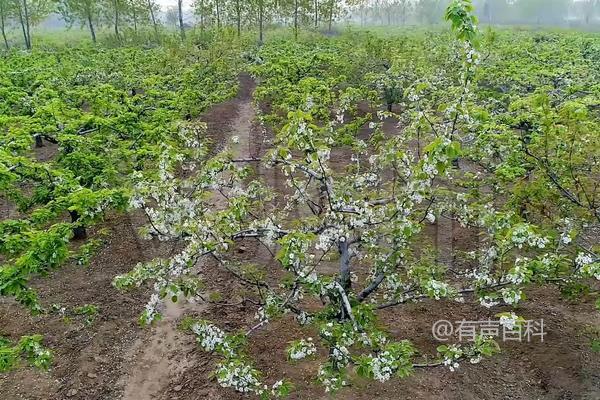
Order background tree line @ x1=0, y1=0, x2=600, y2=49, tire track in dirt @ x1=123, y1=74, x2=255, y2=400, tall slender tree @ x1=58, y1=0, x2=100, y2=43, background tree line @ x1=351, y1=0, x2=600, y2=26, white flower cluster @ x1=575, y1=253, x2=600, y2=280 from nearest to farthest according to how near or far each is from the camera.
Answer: white flower cluster @ x1=575, y1=253, x2=600, y2=280, tire track in dirt @ x1=123, y1=74, x2=255, y2=400, tall slender tree @ x1=58, y1=0, x2=100, y2=43, background tree line @ x1=0, y1=0, x2=600, y2=49, background tree line @ x1=351, y1=0, x2=600, y2=26

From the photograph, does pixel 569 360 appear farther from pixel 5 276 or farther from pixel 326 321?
pixel 5 276

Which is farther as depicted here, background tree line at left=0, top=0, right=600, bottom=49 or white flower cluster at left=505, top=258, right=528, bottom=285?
background tree line at left=0, top=0, right=600, bottom=49

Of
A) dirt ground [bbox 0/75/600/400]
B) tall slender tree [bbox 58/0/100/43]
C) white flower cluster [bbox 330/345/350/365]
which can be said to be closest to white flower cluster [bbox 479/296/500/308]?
white flower cluster [bbox 330/345/350/365]

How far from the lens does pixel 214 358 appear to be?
792cm

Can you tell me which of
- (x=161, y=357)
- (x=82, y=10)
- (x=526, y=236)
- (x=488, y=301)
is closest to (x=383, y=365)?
(x=488, y=301)

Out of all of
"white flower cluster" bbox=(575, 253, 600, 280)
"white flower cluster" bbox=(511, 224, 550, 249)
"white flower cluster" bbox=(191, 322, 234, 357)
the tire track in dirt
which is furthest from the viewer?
the tire track in dirt

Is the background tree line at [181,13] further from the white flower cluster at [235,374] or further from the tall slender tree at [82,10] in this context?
the white flower cluster at [235,374]

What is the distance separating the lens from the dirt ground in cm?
735

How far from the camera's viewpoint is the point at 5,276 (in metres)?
6.02

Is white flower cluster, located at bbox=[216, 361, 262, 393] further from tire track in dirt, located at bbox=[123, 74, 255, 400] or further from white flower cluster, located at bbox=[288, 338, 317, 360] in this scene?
tire track in dirt, located at bbox=[123, 74, 255, 400]

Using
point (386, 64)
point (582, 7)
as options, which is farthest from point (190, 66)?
point (582, 7)

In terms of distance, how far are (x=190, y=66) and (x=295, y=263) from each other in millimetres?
18948

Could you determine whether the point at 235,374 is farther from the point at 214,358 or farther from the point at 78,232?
the point at 78,232

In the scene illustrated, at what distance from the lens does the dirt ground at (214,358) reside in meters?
7.35
